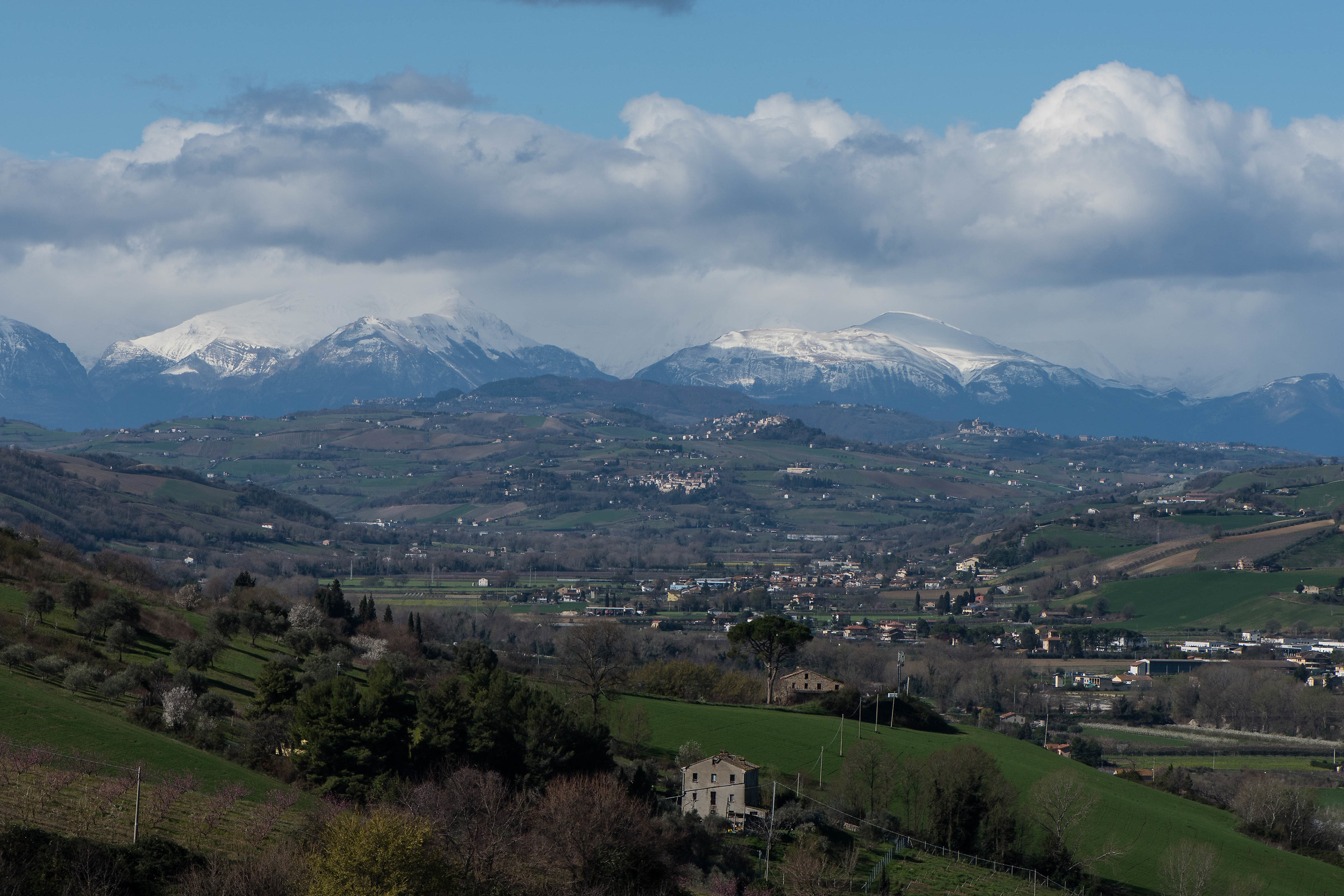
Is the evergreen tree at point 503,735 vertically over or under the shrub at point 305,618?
under

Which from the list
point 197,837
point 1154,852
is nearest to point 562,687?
point 1154,852

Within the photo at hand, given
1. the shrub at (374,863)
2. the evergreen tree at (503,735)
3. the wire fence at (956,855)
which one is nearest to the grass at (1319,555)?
the wire fence at (956,855)

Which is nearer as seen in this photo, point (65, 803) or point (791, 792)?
point (65, 803)

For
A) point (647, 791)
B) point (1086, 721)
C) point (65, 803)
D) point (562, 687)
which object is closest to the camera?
point (65, 803)

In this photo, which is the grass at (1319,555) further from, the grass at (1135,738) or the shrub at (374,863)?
the shrub at (374,863)

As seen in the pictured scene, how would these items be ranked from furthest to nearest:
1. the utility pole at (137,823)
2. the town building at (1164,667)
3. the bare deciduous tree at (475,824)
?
the town building at (1164,667) < the bare deciduous tree at (475,824) < the utility pole at (137,823)

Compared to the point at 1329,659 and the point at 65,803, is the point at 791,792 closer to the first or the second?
the point at 65,803

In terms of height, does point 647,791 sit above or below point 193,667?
below

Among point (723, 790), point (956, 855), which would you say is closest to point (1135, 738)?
point (956, 855)

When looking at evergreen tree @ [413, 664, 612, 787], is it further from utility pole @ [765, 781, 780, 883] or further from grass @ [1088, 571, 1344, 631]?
grass @ [1088, 571, 1344, 631]
